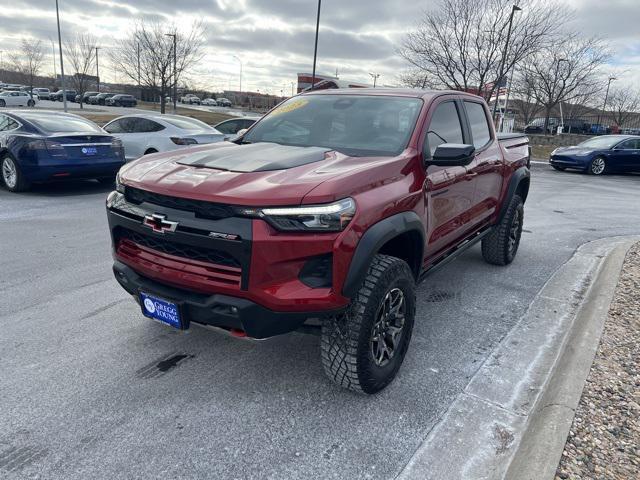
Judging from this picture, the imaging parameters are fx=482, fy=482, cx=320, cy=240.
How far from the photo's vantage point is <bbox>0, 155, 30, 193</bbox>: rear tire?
8.45 metres

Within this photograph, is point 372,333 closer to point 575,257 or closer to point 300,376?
point 300,376

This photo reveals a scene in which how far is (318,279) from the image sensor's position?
2.46 metres

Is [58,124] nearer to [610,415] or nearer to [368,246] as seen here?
[368,246]

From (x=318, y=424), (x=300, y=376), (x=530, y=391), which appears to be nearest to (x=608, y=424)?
(x=530, y=391)

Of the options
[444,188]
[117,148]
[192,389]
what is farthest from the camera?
[117,148]

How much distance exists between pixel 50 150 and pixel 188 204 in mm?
6920

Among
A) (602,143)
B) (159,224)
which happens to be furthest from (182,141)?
(602,143)

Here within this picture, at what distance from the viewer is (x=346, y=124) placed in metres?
3.70

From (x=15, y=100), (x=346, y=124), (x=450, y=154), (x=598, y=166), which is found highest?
(x=346, y=124)

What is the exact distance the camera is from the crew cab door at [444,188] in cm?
339

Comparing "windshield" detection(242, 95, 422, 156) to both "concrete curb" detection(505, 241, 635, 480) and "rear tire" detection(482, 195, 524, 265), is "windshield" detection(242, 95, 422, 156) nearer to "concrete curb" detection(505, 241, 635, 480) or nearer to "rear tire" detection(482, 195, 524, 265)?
"concrete curb" detection(505, 241, 635, 480)

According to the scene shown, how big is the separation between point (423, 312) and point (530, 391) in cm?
128

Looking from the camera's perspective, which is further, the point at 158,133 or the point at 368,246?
the point at 158,133

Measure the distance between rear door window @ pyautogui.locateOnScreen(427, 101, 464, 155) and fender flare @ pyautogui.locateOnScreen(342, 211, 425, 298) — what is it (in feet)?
3.02
